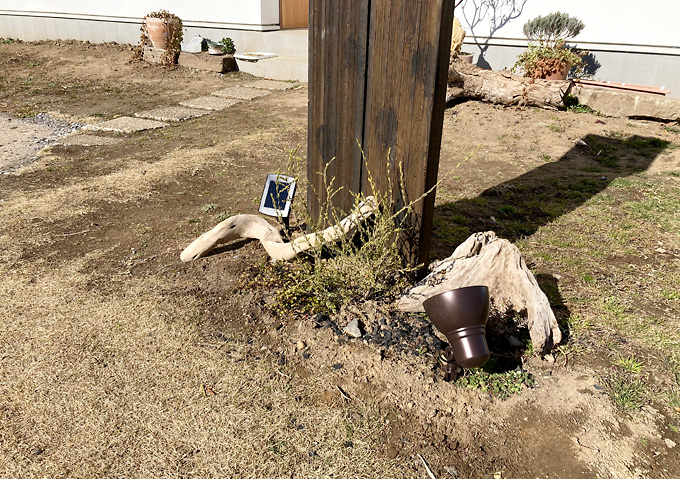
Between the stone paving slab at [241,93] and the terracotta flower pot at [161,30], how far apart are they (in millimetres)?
2884

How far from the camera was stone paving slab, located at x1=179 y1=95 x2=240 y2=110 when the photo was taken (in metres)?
8.63

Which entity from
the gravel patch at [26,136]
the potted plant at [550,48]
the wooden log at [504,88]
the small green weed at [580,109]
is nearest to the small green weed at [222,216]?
the gravel patch at [26,136]

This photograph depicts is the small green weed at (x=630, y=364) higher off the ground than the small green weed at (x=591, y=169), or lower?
lower

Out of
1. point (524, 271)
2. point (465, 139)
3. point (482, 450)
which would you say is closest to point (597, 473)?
point (482, 450)

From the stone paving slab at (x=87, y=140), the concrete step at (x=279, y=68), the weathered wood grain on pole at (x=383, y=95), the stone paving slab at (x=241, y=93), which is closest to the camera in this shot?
the weathered wood grain on pole at (x=383, y=95)

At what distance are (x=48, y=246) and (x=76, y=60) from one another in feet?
33.3

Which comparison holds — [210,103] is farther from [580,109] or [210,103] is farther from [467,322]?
[467,322]

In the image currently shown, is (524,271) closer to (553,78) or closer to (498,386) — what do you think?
(498,386)

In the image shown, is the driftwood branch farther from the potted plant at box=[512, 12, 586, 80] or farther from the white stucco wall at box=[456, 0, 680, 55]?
the white stucco wall at box=[456, 0, 680, 55]

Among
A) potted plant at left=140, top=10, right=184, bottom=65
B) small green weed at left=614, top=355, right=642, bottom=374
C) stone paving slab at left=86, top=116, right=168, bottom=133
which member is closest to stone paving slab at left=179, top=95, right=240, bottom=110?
stone paving slab at left=86, top=116, right=168, bottom=133

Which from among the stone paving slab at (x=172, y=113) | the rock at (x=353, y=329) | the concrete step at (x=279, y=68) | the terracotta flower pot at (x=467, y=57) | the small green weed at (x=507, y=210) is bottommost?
the rock at (x=353, y=329)

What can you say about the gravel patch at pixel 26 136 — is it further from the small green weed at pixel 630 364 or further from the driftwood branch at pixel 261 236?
the small green weed at pixel 630 364

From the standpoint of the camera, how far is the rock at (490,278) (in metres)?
3.03

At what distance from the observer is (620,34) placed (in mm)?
9305
